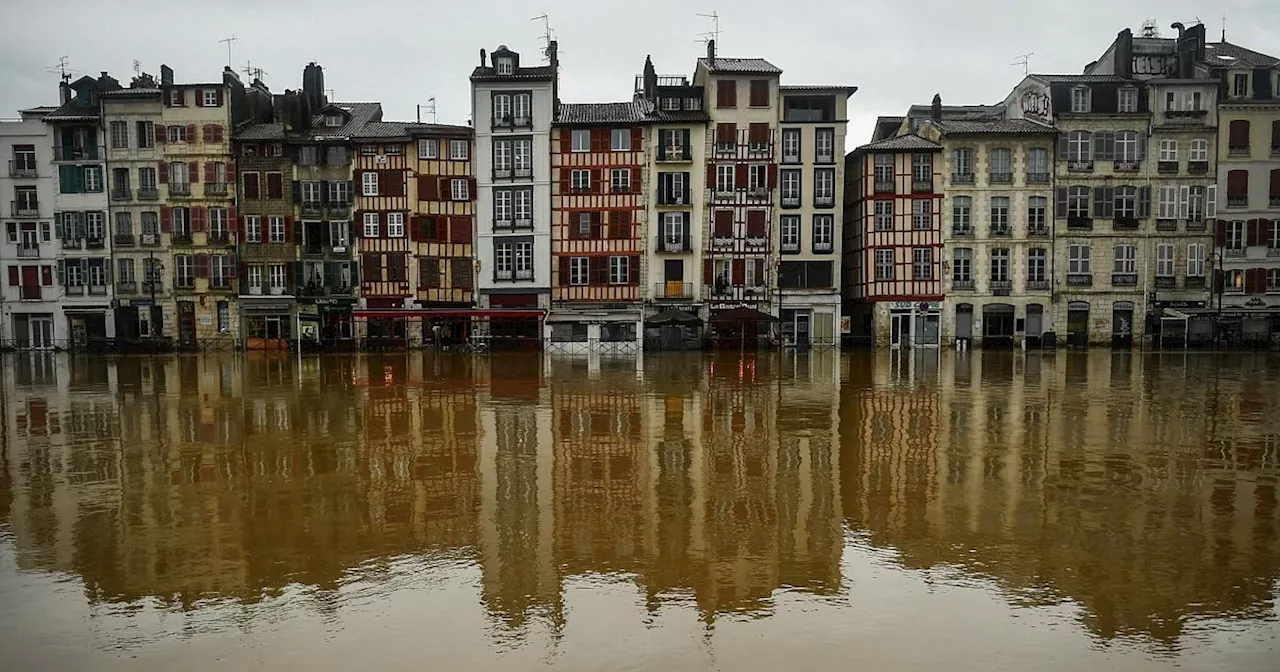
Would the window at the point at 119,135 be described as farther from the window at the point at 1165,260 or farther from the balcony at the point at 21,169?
the window at the point at 1165,260

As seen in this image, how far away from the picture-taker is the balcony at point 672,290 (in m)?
47.2

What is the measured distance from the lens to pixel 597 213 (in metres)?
47.5

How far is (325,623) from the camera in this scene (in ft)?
24.8

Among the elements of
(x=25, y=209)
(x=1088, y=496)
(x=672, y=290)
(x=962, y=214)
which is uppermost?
(x=25, y=209)

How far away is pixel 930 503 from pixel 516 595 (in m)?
6.26

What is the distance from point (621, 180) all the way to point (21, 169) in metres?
35.6

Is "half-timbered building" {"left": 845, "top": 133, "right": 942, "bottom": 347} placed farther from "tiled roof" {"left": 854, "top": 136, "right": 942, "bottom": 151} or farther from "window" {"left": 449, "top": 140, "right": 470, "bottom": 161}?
"window" {"left": 449, "top": 140, "right": 470, "bottom": 161}

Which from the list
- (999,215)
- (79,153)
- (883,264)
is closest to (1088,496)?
(883,264)

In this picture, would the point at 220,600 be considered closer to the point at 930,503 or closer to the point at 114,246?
the point at 930,503

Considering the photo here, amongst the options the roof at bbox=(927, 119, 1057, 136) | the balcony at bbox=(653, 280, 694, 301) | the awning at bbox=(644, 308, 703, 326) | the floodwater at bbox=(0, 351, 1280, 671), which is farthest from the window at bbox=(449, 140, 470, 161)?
the floodwater at bbox=(0, 351, 1280, 671)

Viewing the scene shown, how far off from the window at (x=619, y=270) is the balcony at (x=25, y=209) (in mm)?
34351

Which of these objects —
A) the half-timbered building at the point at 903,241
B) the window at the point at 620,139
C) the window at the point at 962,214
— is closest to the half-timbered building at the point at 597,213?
the window at the point at 620,139

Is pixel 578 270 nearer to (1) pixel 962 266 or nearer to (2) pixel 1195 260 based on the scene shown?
(1) pixel 962 266

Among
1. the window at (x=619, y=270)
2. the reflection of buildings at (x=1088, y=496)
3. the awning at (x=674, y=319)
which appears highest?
the window at (x=619, y=270)
